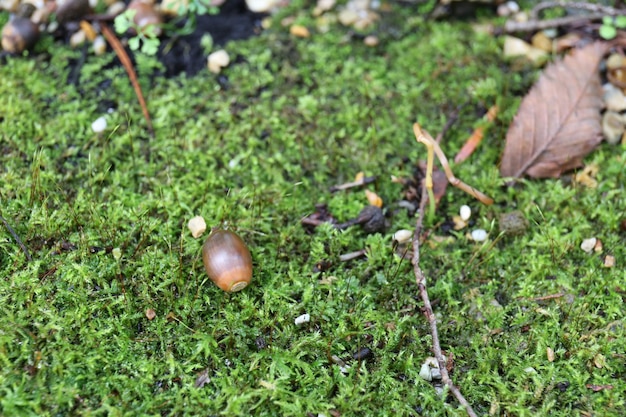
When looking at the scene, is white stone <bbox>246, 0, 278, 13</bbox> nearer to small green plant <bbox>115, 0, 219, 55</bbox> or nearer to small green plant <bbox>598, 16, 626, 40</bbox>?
small green plant <bbox>115, 0, 219, 55</bbox>

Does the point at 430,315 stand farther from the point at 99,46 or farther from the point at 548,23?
the point at 99,46

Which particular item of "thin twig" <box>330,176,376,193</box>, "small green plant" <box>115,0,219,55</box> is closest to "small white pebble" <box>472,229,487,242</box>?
"thin twig" <box>330,176,376,193</box>

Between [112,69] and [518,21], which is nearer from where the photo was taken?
[112,69]

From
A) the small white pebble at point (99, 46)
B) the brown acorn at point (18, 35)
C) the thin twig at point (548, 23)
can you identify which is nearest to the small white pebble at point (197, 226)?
the small white pebble at point (99, 46)

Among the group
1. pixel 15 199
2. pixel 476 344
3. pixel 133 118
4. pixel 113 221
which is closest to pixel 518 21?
pixel 476 344

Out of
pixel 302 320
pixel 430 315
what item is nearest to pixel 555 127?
pixel 430 315

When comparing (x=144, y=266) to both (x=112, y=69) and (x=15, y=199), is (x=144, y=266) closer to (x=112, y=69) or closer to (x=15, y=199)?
(x=15, y=199)

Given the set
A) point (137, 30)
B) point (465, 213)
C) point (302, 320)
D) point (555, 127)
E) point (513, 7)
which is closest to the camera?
point (302, 320)
